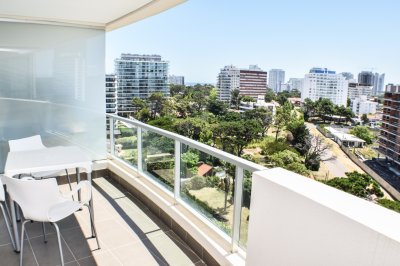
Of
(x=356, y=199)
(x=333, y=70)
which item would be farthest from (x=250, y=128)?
(x=356, y=199)

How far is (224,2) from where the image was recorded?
54344 millimetres

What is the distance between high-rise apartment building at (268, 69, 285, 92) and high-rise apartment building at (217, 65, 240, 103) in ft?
20.0

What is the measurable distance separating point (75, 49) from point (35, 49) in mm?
610

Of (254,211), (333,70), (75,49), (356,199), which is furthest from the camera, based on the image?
Result: (333,70)

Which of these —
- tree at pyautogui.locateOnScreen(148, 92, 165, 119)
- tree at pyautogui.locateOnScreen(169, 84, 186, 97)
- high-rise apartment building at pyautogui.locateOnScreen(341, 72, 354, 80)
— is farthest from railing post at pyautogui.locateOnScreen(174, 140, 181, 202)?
tree at pyautogui.locateOnScreen(169, 84, 186, 97)

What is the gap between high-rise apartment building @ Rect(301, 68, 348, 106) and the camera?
41.4 meters

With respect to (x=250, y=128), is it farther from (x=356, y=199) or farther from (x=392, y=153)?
(x=356, y=199)

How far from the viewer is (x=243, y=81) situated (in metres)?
55.1

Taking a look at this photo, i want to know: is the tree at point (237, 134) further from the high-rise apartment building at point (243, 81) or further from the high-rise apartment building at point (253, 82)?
the high-rise apartment building at point (253, 82)

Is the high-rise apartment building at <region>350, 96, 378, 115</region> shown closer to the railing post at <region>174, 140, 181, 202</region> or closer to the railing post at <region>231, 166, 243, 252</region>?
the railing post at <region>174, 140, 181, 202</region>

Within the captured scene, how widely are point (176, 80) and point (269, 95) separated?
1695cm

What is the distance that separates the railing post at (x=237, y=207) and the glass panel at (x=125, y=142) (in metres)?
2.47

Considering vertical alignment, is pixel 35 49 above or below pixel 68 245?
above

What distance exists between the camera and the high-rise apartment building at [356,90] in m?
36.2
